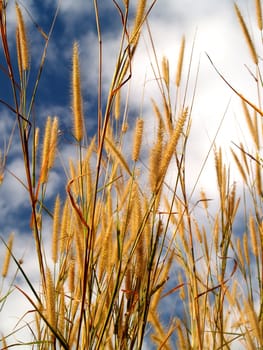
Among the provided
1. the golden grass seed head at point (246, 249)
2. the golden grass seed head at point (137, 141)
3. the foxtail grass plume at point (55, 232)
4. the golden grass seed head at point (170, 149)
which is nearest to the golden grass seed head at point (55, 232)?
the foxtail grass plume at point (55, 232)

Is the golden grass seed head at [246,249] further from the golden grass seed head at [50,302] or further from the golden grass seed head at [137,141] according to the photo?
the golden grass seed head at [50,302]

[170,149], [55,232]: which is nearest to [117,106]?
[55,232]

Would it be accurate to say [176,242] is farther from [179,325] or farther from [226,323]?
[226,323]

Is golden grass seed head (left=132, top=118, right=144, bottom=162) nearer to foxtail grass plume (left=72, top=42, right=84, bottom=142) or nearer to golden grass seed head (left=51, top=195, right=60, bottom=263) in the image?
foxtail grass plume (left=72, top=42, right=84, bottom=142)

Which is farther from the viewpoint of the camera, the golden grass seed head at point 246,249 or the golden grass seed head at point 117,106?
the golden grass seed head at point 246,249

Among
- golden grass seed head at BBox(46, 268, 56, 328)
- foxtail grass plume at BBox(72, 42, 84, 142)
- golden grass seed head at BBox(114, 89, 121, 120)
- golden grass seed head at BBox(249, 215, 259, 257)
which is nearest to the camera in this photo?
golden grass seed head at BBox(46, 268, 56, 328)

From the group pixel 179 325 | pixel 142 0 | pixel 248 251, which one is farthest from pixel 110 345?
pixel 248 251

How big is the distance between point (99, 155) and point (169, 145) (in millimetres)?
154

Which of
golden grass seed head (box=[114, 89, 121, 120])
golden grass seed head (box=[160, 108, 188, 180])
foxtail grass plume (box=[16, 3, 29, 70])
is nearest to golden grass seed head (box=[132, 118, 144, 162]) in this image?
golden grass seed head (box=[160, 108, 188, 180])

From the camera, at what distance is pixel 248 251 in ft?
5.94

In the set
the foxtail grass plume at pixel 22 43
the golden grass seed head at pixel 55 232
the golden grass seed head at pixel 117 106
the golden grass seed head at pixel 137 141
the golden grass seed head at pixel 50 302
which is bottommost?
the golden grass seed head at pixel 50 302

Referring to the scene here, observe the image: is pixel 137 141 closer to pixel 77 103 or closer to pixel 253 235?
pixel 77 103

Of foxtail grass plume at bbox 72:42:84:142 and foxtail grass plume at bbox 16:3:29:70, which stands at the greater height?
foxtail grass plume at bbox 16:3:29:70

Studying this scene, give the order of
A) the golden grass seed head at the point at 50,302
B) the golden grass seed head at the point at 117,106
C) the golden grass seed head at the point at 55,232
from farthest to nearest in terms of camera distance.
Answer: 1. the golden grass seed head at the point at 117,106
2. the golden grass seed head at the point at 55,232
3. the golden grass seed head at the point at 50,302
